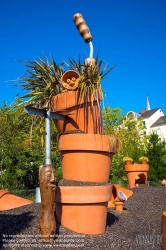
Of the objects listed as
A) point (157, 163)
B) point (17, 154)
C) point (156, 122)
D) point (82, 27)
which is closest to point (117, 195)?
point (82, 27)

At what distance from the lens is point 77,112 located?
3.90 metres

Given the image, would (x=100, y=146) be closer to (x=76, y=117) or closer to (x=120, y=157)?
(x=76, y=117)

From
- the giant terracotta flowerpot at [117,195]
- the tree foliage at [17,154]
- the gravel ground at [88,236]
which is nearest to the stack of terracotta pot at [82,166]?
the gravel ground at [88,236]

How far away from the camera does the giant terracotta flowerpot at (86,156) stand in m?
3.74

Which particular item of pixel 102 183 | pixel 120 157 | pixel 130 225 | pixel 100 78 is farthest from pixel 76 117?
pixel 120 157

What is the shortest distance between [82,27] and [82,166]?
240 centimetres

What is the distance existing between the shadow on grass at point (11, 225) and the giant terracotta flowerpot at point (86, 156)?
86 centimetres

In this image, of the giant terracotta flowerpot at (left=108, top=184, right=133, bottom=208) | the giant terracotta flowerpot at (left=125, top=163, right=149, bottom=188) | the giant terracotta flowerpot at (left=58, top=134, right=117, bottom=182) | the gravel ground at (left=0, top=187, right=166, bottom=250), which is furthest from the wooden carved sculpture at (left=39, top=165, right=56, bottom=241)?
the giant terracotta flowerpot at (left=125, top=163, right=149, bottom=188)

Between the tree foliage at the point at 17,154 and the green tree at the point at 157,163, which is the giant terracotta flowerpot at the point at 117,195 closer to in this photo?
the tree foliage at the point at 17,154

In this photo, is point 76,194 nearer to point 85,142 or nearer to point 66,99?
point 85,142

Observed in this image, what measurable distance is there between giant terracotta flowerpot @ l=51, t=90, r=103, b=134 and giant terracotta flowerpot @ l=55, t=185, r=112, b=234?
944 millimetres

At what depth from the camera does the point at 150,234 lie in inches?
173

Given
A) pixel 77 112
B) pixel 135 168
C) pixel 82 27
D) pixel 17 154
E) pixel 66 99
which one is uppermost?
pixel 82 27

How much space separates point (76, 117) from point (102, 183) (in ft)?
3.57
